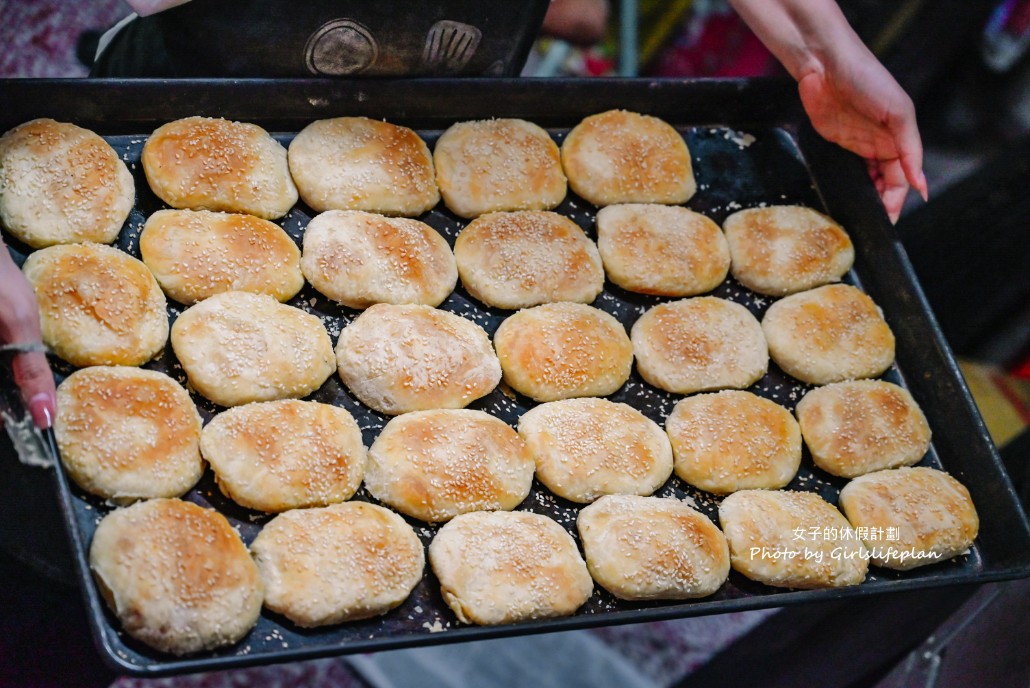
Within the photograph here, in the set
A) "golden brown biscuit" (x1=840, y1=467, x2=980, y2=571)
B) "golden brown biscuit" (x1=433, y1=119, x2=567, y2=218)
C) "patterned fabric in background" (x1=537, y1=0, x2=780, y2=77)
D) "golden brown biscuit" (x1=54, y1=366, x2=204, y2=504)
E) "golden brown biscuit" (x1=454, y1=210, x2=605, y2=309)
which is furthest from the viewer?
"patterned fabric in background" (x1=537, y1=0, x2=780, y2=77)

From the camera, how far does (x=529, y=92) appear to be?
2.63m

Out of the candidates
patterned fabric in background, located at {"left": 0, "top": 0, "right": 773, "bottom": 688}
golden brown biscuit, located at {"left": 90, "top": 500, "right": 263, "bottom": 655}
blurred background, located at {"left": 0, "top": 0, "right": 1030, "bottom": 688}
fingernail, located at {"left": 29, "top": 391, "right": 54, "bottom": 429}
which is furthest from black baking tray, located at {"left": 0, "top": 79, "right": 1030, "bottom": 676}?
patterned fabric in background, located at {"left": 0, "top": 0, "right": 773, "bottom": 688}

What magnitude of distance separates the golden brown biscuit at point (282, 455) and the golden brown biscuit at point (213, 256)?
1.00 ft

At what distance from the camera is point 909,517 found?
7.45ft

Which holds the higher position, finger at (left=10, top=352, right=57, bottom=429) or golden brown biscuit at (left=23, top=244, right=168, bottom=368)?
finger at (left=10, top=352, right=57, bottom=429)

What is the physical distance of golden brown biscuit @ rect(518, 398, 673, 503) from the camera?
84.4 inches

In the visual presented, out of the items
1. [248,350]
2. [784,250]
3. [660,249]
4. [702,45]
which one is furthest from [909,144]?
[702,45]

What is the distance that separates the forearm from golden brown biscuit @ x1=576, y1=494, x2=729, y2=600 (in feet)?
4.38

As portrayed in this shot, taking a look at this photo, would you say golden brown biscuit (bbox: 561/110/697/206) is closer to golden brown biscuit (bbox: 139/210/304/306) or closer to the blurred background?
the blurred background

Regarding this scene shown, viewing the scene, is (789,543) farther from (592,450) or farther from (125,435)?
(125,435)

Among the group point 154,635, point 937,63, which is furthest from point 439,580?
point 937,63

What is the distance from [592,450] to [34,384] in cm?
115

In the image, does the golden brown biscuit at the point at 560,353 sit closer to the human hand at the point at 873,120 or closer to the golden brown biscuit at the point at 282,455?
the golden brown biscuit at the point at 282,455

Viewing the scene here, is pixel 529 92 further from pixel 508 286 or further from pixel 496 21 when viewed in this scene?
pixel 508 286
